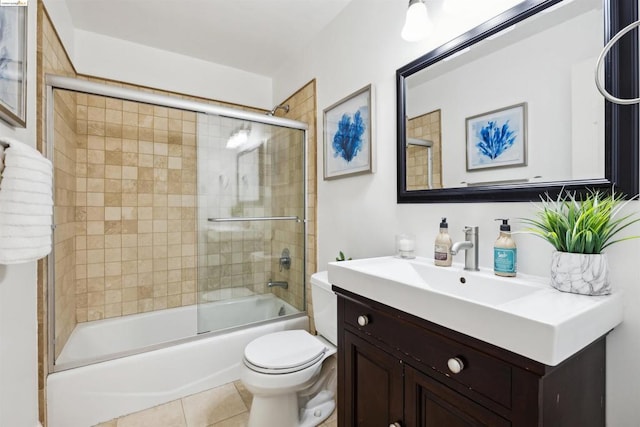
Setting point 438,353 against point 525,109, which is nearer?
point 438,353

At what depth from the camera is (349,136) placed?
182 cm

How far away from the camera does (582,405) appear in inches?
29.1

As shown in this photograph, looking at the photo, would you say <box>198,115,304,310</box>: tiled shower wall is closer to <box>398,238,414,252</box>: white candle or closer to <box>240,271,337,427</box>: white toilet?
<box>240,271,337,427</box>: white toilet

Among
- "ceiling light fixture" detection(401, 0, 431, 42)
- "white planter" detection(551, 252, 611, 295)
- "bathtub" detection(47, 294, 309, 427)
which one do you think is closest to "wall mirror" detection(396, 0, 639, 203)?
"ceiling light fixture" detection(401, 0, 431, 42)

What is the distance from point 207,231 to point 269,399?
1.11 meters

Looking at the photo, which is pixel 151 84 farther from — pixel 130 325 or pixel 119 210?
pixel 130 325

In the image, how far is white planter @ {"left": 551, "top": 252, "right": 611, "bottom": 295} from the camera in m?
0.76

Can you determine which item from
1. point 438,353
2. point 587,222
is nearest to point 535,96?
point 587,222

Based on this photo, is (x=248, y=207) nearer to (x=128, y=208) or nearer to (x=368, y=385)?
(x=128, y=208)

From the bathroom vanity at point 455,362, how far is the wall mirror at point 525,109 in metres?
0.37

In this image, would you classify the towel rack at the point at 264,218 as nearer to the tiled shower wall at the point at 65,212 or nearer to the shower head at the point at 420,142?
the tiled shower wall at the point at 65,212

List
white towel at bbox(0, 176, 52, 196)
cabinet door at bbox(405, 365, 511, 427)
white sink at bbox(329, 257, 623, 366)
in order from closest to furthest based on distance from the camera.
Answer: white sink at bbox(329, 257, 623, 366) → cabinet door at bbox(405, 365, 511, 427) → white towel at bbox(0, 176, 52, 196)

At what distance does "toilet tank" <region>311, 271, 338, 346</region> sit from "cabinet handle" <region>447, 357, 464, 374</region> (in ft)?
2.69

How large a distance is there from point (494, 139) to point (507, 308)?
2.31ft
